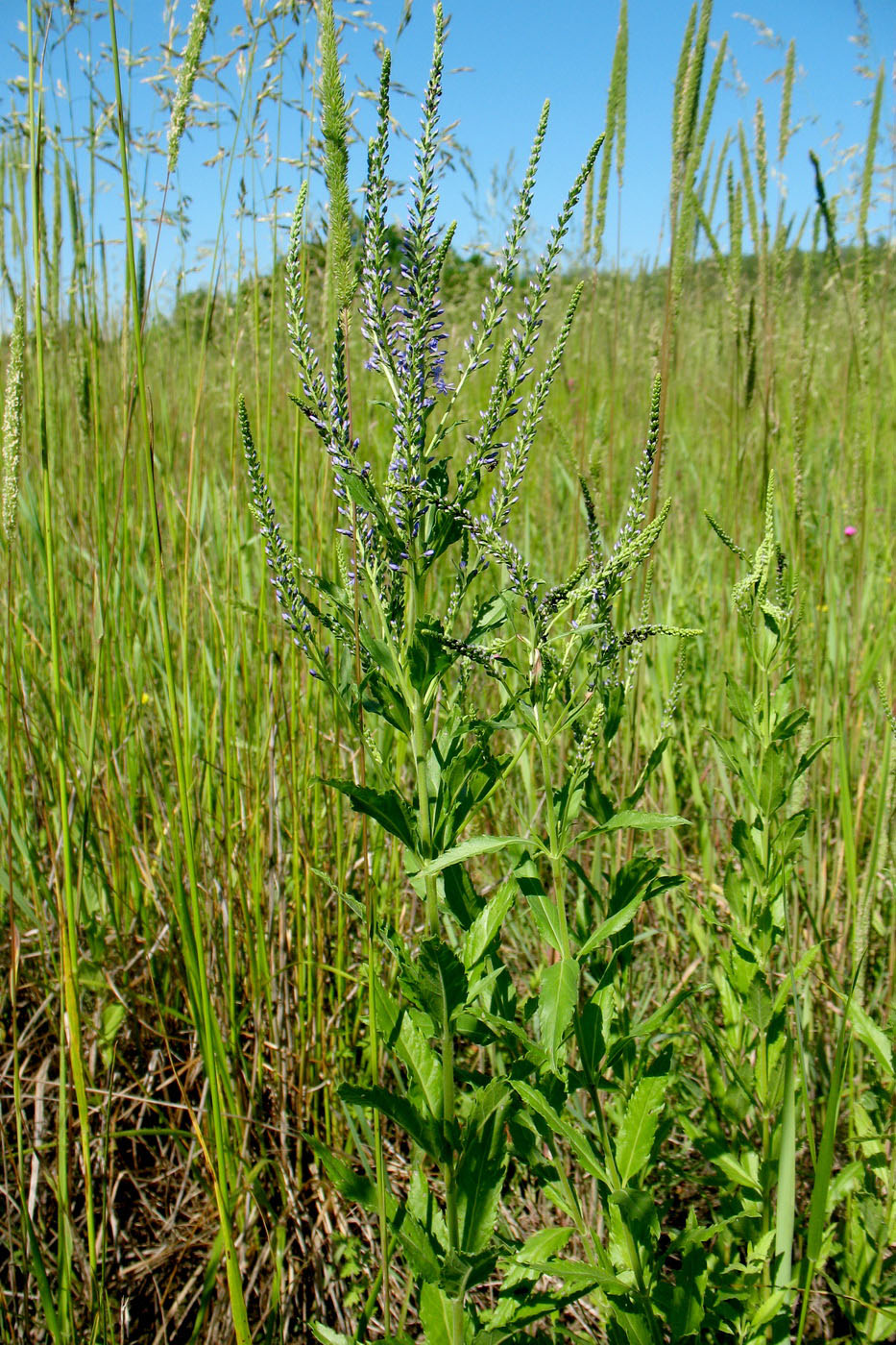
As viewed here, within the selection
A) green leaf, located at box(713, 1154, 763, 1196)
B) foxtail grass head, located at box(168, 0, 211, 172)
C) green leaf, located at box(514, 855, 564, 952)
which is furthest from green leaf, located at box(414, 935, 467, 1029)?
foxtail grass head, located at box(168, 0, 211, 172)

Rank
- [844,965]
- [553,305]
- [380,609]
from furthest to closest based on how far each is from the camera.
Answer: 1. [553,305]
2. [844,965]
3. [380,609]

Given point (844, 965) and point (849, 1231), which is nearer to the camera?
point (849, 1231)

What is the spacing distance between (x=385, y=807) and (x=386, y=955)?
0.97m

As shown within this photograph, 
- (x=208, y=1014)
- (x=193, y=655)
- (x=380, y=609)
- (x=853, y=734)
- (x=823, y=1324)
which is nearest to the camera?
(x=380, y=609)

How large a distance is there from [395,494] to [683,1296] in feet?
2.80

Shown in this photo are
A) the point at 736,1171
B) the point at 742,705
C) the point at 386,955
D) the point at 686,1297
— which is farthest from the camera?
the point at 386,955

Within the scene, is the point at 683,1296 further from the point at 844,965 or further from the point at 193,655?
the point at 193,655

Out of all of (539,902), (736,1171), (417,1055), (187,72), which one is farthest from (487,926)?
(187,72)

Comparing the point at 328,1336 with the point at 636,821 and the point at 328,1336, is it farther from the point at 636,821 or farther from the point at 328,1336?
the point at 636,821

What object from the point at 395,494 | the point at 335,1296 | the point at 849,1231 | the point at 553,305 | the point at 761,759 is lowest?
the point at 335,1296

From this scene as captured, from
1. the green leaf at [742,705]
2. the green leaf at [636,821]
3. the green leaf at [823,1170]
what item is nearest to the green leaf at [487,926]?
the green leaf at [636,821]

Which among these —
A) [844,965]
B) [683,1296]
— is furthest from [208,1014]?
[844,965]

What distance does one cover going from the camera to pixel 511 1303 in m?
0.89

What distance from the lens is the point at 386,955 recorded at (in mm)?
1687
